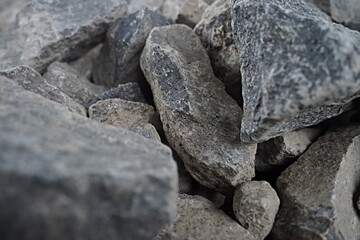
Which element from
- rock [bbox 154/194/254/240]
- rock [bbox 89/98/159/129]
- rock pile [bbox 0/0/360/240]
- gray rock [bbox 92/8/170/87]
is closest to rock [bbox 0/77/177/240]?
rock pile [bbox 0/0/360/240]

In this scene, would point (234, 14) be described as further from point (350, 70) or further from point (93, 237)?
point (93, 237)

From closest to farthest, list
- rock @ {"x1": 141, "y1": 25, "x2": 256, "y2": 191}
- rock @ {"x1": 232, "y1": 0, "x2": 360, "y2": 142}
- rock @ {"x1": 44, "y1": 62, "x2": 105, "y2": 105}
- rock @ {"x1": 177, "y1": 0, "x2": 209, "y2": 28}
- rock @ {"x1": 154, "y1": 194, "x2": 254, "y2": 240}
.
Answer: rock @ {"x1": 232, "y1": 0, "x2": 360, "y2": 142} < rock @ {"x1": 154, "y1": 194, "x2": 254, "y2": 240} < rock @ {"x1": 141, "y1": 25, "x2": 256, "y2": 191} < rock @ {"x1": 44, "y1": 62, "x2": 105, "y2": 105} < rock @ {"x1": 177, "y1": 0, "x2": 209, "y2": 28}

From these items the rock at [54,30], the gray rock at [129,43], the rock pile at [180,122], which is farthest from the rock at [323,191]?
the rock at [54,30]

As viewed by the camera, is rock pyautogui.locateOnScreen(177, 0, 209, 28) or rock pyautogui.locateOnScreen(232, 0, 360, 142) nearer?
rock pyautogui.locateOnScreen(232, 0, 360, 142)

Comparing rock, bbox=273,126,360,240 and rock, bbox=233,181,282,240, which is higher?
rock, bbox=273,126,360,240

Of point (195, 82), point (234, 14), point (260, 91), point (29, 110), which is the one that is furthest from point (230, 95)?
point (29, 110)

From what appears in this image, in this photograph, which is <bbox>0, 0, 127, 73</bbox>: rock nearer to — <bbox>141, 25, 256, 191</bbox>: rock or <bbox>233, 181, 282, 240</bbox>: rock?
<bbox>141, 25, 256, 191</bbox>: rock
